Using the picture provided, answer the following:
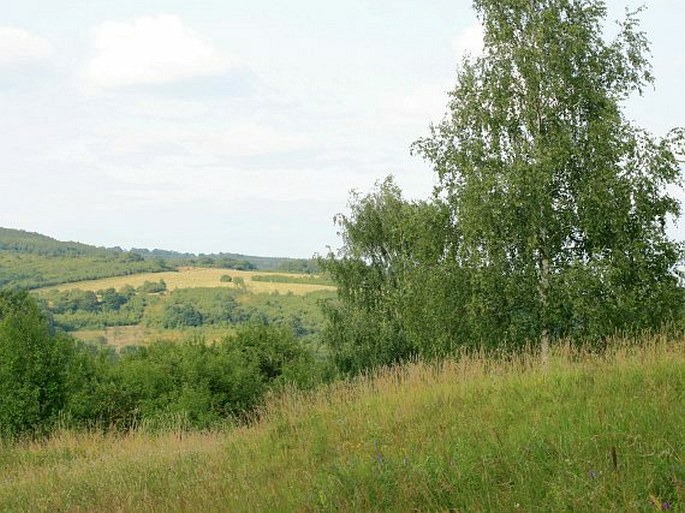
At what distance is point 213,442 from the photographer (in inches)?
477

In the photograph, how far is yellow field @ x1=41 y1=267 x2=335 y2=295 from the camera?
162m

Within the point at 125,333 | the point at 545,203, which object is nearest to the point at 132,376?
the point at 545,203

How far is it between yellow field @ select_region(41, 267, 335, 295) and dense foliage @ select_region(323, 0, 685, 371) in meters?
135

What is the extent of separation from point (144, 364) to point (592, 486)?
35.0 m

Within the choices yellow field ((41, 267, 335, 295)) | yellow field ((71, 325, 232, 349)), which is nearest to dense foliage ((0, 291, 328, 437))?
yellow field ((71, 325, 232, 349))

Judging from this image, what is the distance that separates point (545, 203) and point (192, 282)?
167166 millimetres

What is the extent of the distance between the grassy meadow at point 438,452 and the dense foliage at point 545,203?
723 centimetres

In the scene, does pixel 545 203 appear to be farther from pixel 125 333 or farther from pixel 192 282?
pixel 192 282

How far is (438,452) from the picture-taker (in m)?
7.12

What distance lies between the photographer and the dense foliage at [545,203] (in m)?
18.8

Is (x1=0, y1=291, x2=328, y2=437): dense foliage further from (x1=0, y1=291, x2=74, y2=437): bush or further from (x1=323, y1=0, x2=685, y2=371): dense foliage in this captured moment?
(x1=323, y1=0, x2=685, y2=371): dense foliage

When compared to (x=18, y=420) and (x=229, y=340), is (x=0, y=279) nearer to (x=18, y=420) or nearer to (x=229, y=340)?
(x=229, y=340)

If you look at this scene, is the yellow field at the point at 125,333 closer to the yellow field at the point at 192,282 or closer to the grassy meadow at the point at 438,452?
the yellow field at the point at 192,282

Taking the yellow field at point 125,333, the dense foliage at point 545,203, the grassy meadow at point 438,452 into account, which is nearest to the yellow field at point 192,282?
the yellow field at point 125,333
